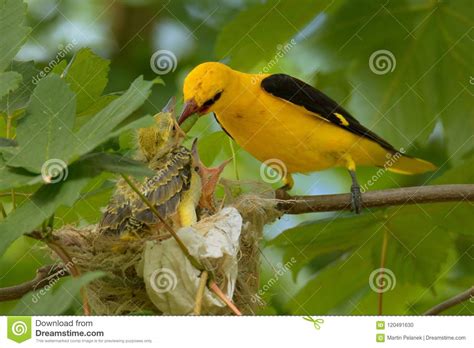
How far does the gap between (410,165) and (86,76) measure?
1.11 meters

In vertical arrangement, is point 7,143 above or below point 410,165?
below

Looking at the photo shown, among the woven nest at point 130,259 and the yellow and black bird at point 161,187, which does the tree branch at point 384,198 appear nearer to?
the woven nest at point 130,259

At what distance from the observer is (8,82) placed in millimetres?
1008

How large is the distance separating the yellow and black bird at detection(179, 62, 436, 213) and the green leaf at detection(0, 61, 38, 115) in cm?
75

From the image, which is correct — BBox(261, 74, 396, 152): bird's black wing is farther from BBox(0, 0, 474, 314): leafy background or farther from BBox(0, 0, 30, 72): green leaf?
BBox(0, 0, 30, 72): green leaf

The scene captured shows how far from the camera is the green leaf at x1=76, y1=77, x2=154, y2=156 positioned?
35.4 inches

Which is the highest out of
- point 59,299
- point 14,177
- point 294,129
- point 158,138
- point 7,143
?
point 294,129

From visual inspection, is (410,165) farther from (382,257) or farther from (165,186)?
(165,186)

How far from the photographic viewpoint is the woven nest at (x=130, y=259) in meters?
1.52

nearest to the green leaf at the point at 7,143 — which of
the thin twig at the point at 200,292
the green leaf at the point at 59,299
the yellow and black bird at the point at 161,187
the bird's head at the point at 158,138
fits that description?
the green leaf at the point at 59,299

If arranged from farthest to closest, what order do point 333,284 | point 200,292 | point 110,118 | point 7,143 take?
point 333,284, point 200,292, point 7,143, point 110,118

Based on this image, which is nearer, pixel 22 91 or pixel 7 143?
pixel 7 143

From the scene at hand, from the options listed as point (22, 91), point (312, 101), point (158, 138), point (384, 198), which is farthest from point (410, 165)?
point (22, 91)

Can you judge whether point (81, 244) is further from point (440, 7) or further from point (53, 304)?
point (440, 7)
